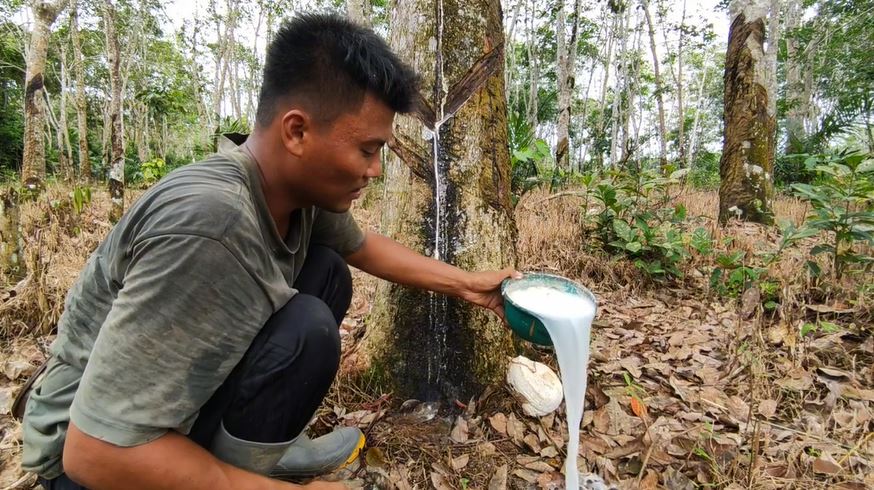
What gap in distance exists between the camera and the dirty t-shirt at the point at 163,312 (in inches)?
31.8

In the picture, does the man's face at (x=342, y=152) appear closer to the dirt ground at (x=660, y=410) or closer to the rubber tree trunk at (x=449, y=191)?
the rubber tree trunk at (x=449, y=191)

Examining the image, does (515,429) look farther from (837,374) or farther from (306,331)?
(837,374)

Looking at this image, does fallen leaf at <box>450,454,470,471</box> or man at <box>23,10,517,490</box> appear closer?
man at <box>23,10,517,490</box>

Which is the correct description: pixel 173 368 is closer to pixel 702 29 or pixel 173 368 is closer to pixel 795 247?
pixel 795 247

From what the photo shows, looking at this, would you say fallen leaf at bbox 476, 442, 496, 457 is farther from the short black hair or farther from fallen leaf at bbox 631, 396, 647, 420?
the short black hair

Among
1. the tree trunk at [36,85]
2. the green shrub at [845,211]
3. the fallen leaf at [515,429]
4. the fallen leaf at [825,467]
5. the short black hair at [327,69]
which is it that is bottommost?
the fallen leaf at [515,429]

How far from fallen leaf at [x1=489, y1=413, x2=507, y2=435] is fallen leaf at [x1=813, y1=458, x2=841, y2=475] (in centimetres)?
102

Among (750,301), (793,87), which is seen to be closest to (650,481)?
(750,301)

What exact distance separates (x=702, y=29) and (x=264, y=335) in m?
19.5

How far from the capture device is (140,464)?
0.82 metres

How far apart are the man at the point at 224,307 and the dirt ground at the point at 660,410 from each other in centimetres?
65

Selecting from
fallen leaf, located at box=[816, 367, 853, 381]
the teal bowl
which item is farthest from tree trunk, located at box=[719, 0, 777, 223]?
the teal bowl

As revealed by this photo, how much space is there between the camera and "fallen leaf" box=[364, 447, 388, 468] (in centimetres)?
161

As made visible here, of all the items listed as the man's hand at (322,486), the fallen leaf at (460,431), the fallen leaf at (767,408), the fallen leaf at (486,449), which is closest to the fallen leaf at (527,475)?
the fallen leaf at (486,449)
